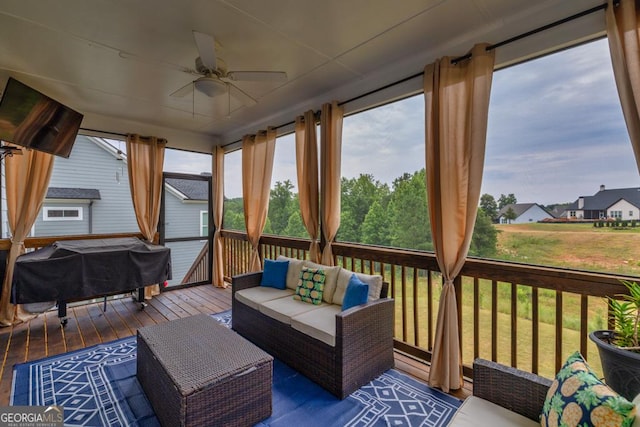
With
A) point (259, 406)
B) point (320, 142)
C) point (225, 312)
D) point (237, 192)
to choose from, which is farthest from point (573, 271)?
point (237, 192)

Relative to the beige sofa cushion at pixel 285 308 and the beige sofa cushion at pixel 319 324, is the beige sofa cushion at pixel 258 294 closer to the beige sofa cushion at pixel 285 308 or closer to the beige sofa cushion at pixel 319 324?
the beige sofa cushion at pixel 285 308

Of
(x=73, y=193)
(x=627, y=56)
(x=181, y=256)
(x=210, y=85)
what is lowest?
(x=181, y=256)

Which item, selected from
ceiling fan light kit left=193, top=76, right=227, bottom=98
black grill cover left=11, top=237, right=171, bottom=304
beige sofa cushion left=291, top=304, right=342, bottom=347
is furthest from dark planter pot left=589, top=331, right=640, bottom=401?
black grill cover left=11, top=237, right=171, bottom=304

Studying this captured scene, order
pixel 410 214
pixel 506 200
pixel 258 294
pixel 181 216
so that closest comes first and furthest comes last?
pixel 506 200
pixel 410 214
pixel 258 294
pixel 181 216

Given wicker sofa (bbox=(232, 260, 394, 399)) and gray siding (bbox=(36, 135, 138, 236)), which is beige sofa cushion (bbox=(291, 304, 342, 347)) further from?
gray siding (bbox=(36, 135, 138, 236))

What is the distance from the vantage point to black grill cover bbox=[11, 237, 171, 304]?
3.03 m

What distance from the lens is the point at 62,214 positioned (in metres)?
4.11

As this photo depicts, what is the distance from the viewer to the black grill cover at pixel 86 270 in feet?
9.93

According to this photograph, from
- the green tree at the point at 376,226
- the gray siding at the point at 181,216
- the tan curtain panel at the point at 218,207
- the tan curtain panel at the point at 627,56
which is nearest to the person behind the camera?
the tan curtain panel at the point at 627,56

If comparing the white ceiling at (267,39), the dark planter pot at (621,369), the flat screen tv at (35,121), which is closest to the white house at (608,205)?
the dark planter pot at (621,369)

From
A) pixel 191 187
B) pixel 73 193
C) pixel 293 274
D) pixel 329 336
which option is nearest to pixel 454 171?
pixel 329 336

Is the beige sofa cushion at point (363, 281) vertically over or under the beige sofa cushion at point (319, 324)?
over

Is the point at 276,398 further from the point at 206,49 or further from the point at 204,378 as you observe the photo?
the point at 206,49

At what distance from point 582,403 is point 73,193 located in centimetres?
566
